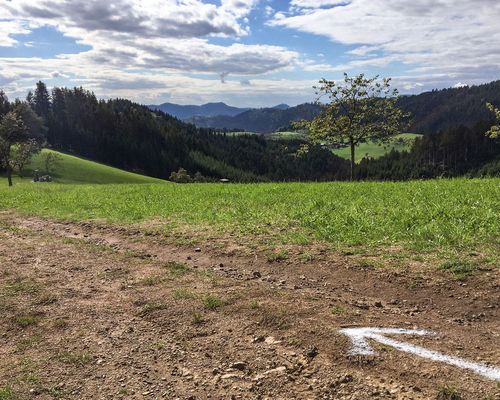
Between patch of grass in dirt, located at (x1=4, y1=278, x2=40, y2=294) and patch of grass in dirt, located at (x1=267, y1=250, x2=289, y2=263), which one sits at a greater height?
patch of grass in dirt, located at (x1=267, y1=250, x2=289, y2=263)

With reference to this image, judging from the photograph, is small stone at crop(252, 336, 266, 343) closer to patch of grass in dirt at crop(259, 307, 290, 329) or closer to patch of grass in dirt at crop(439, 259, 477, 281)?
patch of grass in dirt at crop(259, 307, 290, 329)

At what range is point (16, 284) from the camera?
31.7ft

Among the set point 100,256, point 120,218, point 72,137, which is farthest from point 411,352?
point 72,137

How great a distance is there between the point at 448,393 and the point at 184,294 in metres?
5.08

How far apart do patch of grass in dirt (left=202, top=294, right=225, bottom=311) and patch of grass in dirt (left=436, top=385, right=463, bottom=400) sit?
399 cm

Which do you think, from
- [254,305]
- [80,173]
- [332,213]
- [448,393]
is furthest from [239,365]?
[80,173]

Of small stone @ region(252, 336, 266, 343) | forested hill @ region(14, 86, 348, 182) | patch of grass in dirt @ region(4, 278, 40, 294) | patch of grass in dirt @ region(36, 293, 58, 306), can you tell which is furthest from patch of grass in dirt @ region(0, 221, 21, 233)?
forested hill @ region(14, 86, 348, 182)

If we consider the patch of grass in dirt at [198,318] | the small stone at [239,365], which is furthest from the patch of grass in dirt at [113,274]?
the small stone at [239,365]

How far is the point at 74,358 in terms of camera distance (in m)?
6.30

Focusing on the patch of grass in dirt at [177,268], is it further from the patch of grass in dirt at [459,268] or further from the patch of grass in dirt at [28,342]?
the patch of grass in dirt at [459,268]

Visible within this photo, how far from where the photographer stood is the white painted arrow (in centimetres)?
531

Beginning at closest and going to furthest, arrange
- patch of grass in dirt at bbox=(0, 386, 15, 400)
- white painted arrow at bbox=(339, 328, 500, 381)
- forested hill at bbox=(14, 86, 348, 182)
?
white painted arrow at bbox=(339, 328, 500, 381) → patch of grass in dirt at bbox=(0, 386, 15, 400) → forested hill at bbox=(14, 86, 348, 182)

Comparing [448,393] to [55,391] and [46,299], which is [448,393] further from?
[46,299]

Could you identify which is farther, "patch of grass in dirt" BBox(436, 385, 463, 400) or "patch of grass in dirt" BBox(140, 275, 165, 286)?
"patch of grass in dirt" BBox(140, 275, 165, 286)
